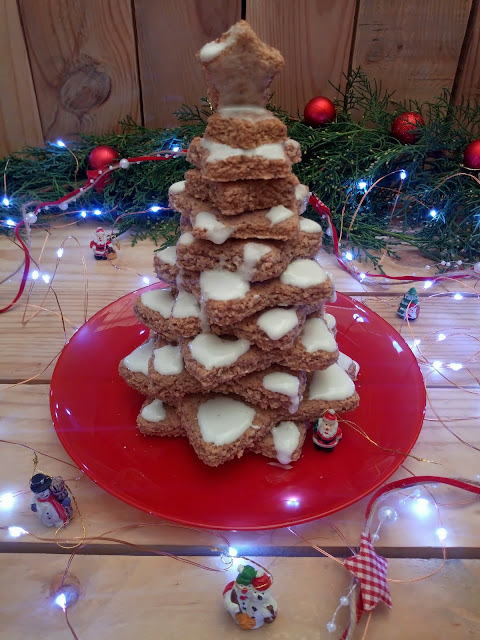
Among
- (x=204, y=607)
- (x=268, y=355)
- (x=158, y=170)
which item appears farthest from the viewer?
(x=158, y=170)

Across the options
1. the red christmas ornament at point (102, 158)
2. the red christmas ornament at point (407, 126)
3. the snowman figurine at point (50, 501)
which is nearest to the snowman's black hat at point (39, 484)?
the snowman figurine at point (50, 501)

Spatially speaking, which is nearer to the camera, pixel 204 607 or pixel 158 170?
pixel 204 607

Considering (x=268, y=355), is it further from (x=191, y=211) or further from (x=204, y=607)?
(x=204, y=607)

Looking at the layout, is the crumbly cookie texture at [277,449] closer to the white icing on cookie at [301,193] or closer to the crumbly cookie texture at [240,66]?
the white icing on cookie at [301,193]

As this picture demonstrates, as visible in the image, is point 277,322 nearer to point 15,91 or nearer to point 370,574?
point 370,574

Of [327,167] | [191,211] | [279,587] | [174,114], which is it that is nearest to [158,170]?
[174,114]

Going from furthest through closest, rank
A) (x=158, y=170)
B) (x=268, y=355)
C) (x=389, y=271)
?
(x=158, y=170)
(x=389, y=271)
(x=268, y=355)

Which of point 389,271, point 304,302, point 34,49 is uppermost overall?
point 34,49

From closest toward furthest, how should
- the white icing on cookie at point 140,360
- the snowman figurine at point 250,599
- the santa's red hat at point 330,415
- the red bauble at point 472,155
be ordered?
the snowman figurine at point 250,599 → the santa's red hat at point 330,415 → the white icing on cookie at point 140,360 → the red bauble at point 472,155
